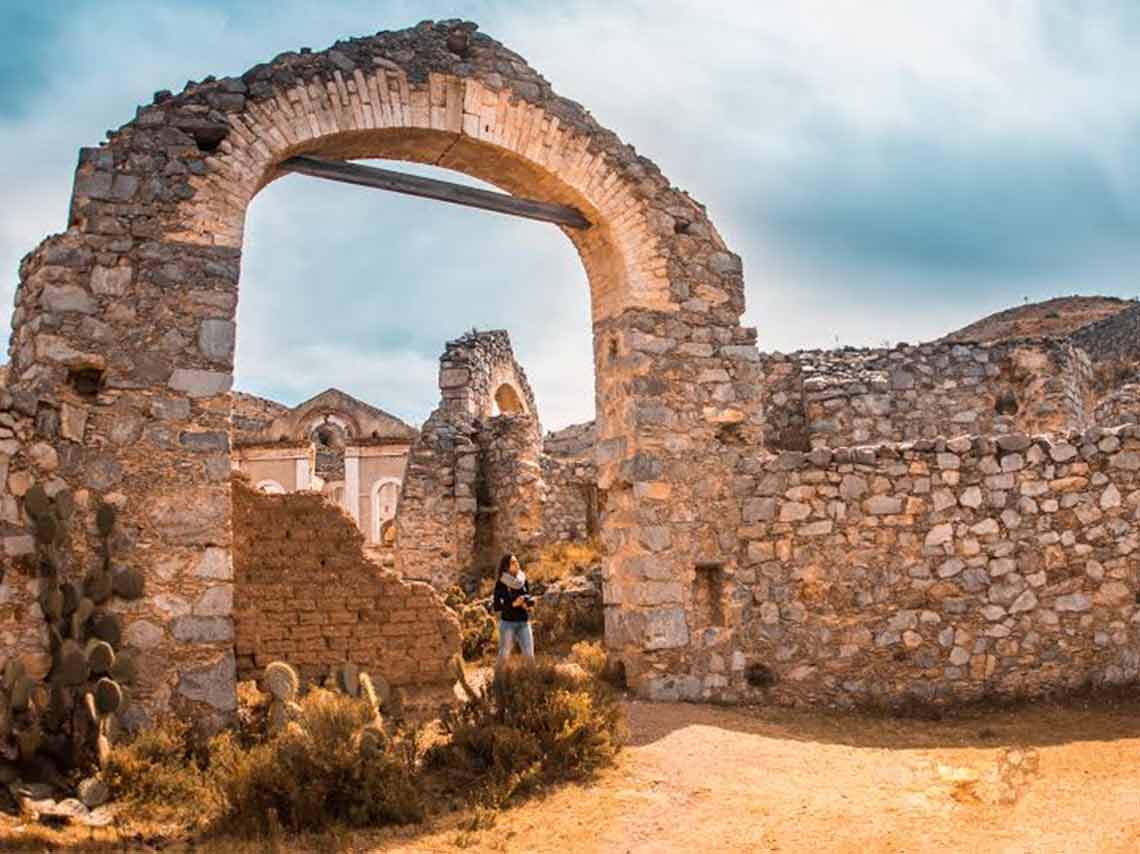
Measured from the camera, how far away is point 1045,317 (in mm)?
40438

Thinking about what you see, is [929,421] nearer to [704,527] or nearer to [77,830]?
[704,527]

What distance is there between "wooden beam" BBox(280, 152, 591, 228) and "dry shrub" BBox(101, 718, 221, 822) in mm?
4312

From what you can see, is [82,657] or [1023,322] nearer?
[82,657]

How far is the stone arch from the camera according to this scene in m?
6.59

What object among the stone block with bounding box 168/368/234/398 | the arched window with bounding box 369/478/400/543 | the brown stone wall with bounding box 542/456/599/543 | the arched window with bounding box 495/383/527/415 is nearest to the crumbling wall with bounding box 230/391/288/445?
the arched window with bounding box 369/478/400/543

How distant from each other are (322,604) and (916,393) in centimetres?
805

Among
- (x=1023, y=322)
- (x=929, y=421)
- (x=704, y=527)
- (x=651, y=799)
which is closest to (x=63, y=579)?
(x=651, y=799)

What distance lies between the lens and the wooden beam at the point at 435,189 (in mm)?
7967

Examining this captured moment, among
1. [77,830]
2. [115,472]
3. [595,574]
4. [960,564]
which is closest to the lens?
[77,830]

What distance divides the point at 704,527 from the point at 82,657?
4.71 meters

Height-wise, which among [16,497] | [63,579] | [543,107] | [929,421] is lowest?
[63,579]

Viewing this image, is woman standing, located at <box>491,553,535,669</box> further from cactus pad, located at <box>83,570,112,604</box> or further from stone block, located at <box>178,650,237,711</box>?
cactus pad, located at <box>83,570,112,604</box>

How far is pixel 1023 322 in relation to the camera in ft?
133

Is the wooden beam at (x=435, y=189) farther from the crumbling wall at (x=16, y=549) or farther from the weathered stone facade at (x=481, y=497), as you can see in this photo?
the weathered stone facade at (x=481, y=497)
